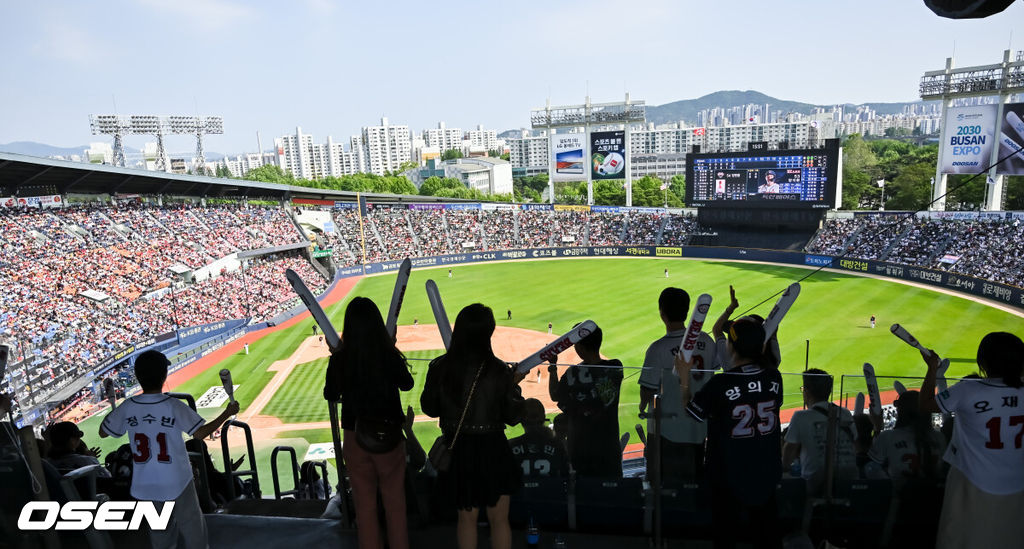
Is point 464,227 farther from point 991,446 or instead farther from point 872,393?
point 991,446

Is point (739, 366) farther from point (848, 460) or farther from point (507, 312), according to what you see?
point (507, 312)

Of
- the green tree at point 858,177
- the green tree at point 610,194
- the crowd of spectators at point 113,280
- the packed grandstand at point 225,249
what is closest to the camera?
the crowd of spectators at point 113,280

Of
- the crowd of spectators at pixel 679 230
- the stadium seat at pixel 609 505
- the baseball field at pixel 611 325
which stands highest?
the stadium seat at pixel 609 505

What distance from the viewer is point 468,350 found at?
3398 millimetres

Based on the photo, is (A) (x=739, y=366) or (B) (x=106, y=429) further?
(B) (x=106, y=429)

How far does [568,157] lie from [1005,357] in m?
56.9

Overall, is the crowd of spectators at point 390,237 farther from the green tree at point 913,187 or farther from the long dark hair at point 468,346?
the green tree at point 913,187

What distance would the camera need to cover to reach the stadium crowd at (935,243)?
32281mm

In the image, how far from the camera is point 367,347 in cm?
358

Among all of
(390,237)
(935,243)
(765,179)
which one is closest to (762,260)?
(765,179)

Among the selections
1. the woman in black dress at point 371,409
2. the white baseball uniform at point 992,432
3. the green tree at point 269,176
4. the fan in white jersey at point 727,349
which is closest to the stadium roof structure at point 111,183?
the woman in black dress at point 371,409

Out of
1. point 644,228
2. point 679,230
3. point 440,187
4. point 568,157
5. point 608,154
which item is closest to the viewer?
point 679,230

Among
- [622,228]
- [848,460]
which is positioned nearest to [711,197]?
[622,228]

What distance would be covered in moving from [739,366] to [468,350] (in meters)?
1.61
